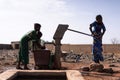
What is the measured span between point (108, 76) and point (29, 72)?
→ 16.0ft

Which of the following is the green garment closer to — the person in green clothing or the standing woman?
the person in green clothing

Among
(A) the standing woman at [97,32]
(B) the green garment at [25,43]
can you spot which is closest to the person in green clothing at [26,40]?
(B) the green garment at [25,43]

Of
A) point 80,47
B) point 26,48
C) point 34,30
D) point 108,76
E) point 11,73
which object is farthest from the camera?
point 80,47

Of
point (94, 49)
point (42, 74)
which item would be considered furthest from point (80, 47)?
point (42, 74)

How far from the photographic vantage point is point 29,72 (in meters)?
5.56

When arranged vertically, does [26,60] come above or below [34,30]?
below

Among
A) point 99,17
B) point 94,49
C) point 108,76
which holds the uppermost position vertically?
point 99,17

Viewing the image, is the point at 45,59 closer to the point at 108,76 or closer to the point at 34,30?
the point at 34,30

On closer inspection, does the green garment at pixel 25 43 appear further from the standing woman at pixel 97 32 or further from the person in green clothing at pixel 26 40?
the standing woman at pixel 97 32

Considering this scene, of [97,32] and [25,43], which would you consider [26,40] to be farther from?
[97,32]

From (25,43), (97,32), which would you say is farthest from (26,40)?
(97,32)

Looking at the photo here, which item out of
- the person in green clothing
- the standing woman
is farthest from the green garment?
the standing woman

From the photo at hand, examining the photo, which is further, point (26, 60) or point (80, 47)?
point (80, 47)

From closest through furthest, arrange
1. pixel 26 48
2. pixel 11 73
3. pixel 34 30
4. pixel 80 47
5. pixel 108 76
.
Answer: pixel 11 73 < pixel 108 76 < pixel 34 30 < pixel 26 48 < pixel 80 47
